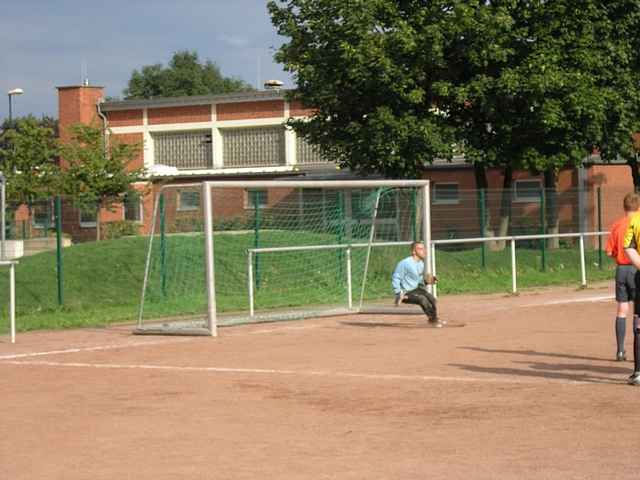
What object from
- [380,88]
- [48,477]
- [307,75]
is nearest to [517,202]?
[380,88]

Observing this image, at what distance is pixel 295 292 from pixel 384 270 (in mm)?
1724

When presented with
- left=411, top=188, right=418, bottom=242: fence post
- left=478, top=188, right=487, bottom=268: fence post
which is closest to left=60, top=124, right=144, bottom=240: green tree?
left=478, top=188, right=487, bottom=268: fence post

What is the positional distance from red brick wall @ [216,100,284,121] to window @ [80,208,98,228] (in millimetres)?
30577

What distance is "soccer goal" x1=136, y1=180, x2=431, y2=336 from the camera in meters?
20.9

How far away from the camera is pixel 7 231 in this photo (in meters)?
25.5

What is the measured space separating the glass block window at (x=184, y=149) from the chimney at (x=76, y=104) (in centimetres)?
356

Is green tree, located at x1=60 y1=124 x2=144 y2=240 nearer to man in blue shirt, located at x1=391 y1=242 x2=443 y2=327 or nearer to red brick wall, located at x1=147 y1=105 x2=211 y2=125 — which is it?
red brick wall, located at x1=147 y1=105 x2=211 y2=125

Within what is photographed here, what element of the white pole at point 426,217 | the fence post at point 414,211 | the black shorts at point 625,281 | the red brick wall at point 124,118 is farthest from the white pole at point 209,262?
the red brick wall at point 124,118

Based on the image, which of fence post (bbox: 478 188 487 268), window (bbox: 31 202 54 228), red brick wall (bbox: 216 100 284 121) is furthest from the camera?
red brick wall (bbox: 216 100 284 121)

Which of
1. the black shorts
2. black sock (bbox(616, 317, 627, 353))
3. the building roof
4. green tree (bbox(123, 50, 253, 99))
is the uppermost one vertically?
green tree (bbox(123, 50, 253, 99))

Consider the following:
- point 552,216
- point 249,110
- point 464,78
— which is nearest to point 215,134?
point 249,110

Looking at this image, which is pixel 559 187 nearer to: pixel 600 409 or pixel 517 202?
pixel 517 202

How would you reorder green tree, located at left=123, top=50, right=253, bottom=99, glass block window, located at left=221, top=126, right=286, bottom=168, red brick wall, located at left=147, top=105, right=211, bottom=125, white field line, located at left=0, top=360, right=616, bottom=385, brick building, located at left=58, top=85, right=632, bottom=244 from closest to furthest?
white field line, located at left=0, top=360, right=616, bottom=385, brick building, located at left=58, top=85, right=632, bottom=244, glass block window, located at left=221, top=126, right=286, bottom=168, red brick wall, located at left=147, top=105, right=211, bottom=125, green tree, located at left=123, top=50, right=253, bottom=99

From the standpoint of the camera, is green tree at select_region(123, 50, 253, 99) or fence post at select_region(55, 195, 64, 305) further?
green tree at select_region(123, 50, 253, 99)
